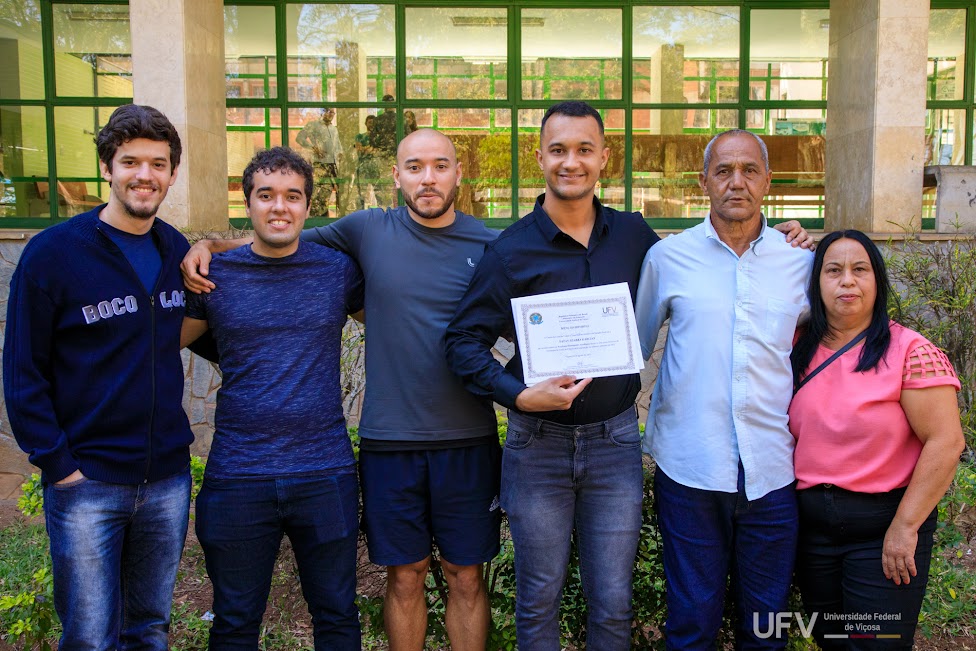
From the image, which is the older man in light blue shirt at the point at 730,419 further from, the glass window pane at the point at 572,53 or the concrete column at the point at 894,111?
the glass window pane at the point at 572,53

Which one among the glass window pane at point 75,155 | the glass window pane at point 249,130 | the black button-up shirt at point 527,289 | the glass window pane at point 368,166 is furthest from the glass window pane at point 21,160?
the black button-up shirt at point 527,289

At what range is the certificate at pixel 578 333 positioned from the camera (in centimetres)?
270

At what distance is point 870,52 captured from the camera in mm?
7598

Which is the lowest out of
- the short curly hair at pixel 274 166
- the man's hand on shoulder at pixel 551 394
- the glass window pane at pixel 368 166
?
the man's hand on shoulder at pixel 551 394

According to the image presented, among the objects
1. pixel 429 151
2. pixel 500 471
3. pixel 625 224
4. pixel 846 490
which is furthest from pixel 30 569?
pixel 846 490

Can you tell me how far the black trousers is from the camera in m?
2.70

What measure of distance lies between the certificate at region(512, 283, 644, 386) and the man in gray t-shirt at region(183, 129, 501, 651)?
1.34 ft

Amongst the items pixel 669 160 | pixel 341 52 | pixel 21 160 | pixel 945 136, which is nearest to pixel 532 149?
pixel 669 160

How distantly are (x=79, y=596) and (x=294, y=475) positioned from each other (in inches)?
30.1

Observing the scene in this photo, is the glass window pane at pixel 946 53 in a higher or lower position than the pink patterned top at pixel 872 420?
higher

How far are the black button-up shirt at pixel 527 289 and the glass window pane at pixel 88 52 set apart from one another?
305 inches

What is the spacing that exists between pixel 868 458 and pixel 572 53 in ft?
24.7

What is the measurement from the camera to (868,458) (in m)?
→ 2.71

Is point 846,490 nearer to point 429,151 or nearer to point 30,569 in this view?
point 429,151
